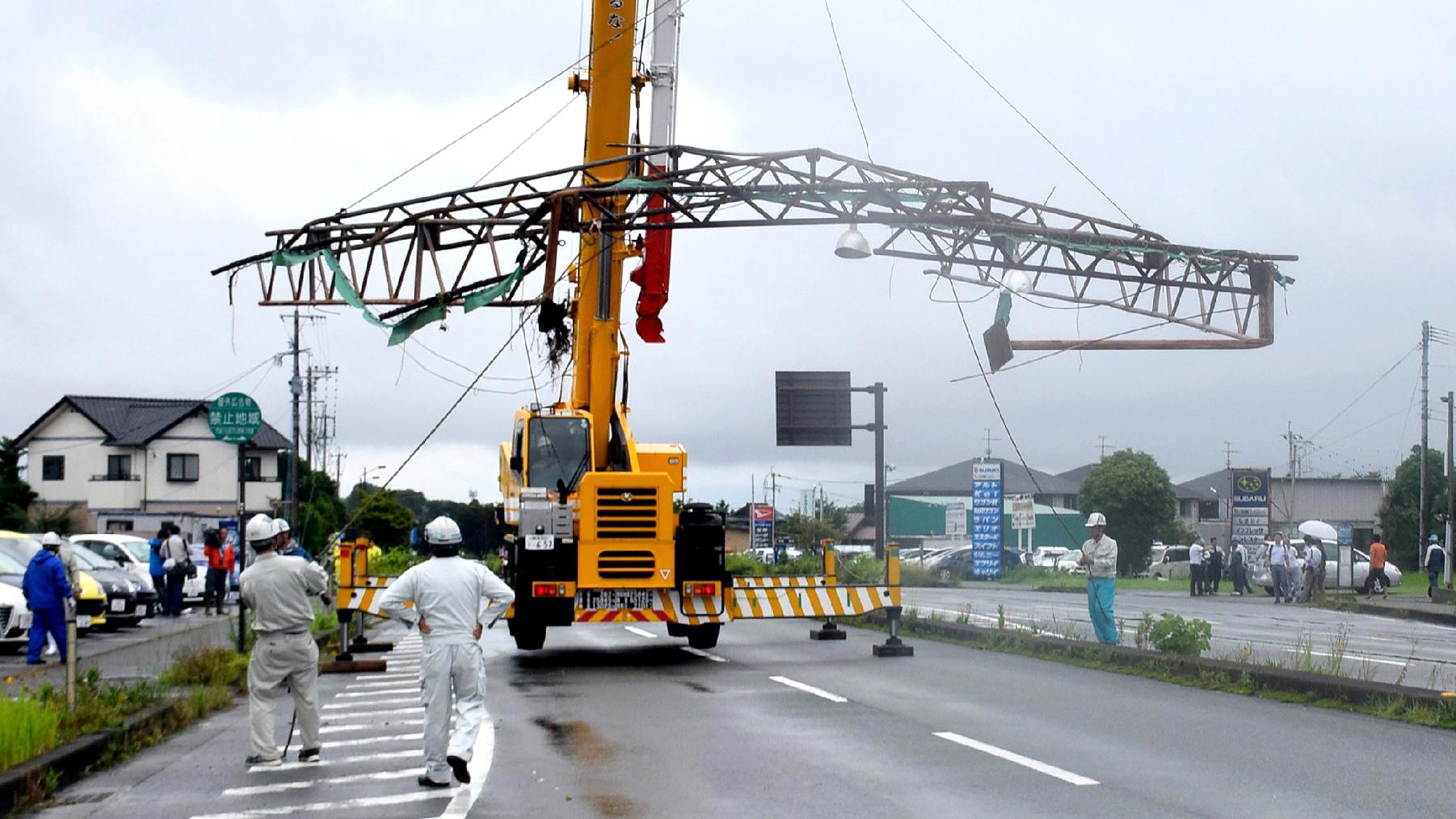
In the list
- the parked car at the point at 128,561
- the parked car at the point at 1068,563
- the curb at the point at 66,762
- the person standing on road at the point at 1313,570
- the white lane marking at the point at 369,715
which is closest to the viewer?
the curb at the point at 66,762

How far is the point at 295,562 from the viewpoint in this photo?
36.1 ft

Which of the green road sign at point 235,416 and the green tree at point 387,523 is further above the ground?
the green road sign at point 235,416

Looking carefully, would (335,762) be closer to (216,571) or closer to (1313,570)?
(216,571)

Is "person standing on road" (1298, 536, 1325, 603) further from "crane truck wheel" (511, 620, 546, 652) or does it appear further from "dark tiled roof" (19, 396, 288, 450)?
"dark tiled roof" (19, 396, 288, 450)

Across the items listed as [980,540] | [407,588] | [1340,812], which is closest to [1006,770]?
[1340,812]

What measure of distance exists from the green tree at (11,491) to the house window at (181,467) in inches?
354

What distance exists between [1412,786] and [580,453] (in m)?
12.4

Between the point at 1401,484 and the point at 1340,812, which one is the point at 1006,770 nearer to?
the point at 1340,812

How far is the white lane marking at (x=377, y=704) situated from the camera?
14688 mm

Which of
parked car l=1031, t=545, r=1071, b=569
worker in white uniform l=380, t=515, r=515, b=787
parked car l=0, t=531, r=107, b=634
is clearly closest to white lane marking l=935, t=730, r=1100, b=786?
worker in white uniform l=380, t=515, r=515, b=787

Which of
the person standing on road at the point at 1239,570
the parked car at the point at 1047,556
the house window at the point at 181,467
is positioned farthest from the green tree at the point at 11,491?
the parked car at the point at 1047,556

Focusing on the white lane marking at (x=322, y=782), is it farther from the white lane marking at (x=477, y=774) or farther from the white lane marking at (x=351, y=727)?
the white lane marking at (x=351, y=727)

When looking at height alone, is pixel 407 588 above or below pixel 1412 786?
above

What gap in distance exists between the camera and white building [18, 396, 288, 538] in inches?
2803
